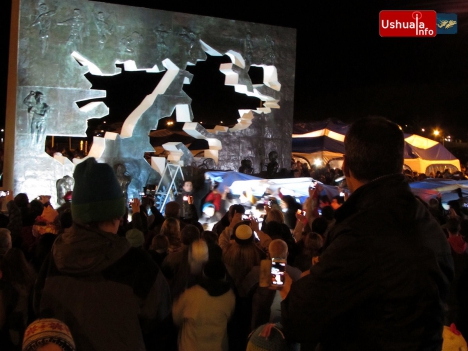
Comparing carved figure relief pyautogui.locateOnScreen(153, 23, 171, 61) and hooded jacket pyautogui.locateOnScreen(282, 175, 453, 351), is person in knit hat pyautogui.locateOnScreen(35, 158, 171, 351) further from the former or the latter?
carved figure relief pyautogui.locateOnScreen(153, 23, 171, 61)

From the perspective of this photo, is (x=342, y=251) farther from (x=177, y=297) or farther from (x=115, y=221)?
(x=177, y=297)

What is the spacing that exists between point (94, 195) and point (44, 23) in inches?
536

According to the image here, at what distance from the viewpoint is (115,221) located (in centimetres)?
238

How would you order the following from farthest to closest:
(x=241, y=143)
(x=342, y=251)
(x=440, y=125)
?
(x=440, y=125)
(x=241, y=143)
(x=342, y=251)

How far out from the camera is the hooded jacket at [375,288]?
61.8 inches

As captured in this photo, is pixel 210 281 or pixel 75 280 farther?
pixel 210 281

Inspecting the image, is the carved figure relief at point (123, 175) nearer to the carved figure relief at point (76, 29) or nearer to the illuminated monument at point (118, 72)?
the illuminated monument at point (118, 72)

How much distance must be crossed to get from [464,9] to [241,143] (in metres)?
7.39

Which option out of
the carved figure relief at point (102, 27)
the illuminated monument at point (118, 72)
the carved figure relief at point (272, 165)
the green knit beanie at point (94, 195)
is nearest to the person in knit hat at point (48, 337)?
the green knit beanie at point (94, 195)

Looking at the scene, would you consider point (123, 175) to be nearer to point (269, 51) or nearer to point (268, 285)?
point (269, 51)

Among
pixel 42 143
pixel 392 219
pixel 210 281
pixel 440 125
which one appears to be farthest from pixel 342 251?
pixel 440 125

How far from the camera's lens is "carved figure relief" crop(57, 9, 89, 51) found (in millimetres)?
14758

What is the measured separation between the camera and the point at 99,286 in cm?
218

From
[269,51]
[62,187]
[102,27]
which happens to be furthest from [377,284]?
[269,51]
